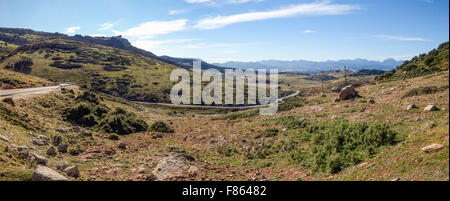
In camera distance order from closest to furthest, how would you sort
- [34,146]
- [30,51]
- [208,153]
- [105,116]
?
[34,146], [208,153], [105,116], [30,51]

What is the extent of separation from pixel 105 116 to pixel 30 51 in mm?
160493

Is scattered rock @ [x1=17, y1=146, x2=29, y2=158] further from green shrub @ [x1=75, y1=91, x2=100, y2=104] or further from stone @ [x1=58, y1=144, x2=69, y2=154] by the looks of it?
green shrub @ [x1=75, y1=91, x2=100, y2=104]

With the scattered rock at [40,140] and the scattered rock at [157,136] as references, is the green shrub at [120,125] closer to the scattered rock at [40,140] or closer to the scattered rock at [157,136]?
the scattered rock at [157,136]

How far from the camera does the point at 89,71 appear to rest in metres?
123

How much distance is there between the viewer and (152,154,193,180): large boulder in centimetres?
1423

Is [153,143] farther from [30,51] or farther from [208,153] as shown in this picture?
[30,51]

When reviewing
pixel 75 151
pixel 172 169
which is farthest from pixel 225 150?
pixel 75 151

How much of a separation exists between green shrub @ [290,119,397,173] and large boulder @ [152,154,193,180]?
755cm

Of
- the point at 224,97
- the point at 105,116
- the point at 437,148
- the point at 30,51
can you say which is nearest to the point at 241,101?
the point at 224,97

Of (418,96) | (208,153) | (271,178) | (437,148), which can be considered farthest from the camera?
(208,153)

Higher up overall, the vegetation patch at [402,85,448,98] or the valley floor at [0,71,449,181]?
the vegetation patch at [402,85,448,98]

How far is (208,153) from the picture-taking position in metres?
21.5

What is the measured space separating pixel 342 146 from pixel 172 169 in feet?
35.8

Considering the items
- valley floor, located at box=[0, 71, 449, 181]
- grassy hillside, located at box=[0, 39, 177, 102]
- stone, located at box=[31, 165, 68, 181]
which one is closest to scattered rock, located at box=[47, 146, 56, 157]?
valley floor, located at box=[0, 71, 449, 181]
